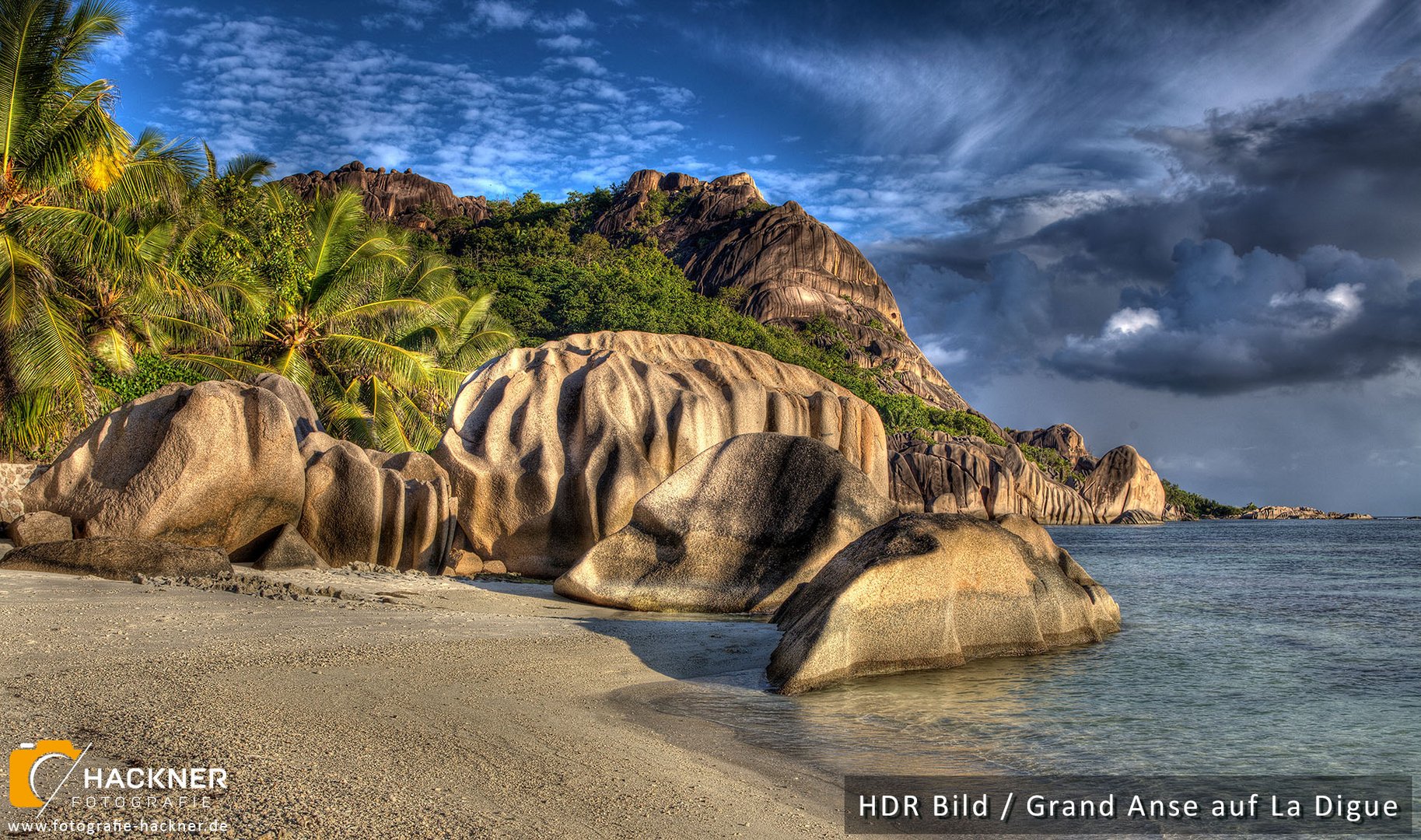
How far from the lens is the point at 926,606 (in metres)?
7.27

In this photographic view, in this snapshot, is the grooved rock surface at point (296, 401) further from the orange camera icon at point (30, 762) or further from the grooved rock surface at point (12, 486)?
the orange camera icon at point (30, 762)

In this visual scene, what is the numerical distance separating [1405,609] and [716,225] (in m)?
77.7

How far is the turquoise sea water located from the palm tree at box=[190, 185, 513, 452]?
2014cm

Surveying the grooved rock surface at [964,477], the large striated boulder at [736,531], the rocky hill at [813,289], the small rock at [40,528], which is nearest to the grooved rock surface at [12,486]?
the small rock at [40,528]

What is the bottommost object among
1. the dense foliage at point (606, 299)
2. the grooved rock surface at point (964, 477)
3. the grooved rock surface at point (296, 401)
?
the grooved rock surface at point (296, 401)

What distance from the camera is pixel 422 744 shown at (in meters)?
4.21

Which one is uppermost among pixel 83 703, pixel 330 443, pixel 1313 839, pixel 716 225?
pixel 716 225

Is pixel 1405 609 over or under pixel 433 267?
under

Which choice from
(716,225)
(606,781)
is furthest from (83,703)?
(716,225)

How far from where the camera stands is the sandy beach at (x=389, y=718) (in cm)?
342

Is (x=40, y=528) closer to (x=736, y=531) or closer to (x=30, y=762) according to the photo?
(x=736, y=531)

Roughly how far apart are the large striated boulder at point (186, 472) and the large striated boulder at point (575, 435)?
2.80 meters

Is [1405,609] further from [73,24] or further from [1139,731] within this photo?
[73,24]

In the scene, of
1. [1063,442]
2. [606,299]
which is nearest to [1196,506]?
[1063,442]
